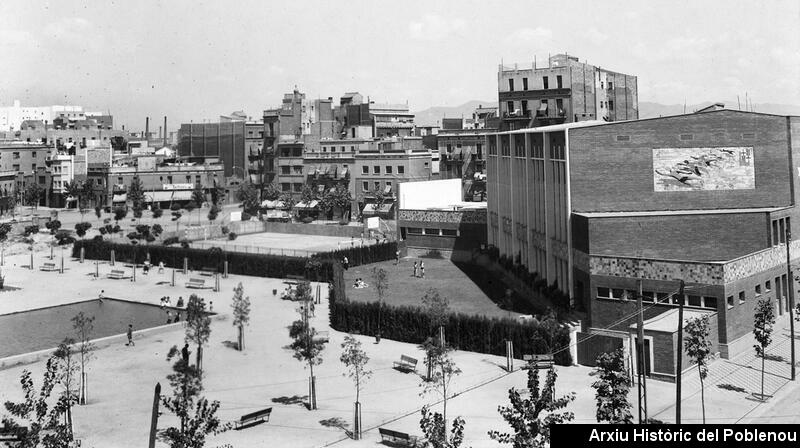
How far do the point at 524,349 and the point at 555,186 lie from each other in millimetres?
14252

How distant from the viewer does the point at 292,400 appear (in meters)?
33.8

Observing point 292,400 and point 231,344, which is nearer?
point 292,400

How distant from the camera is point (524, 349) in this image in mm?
39438

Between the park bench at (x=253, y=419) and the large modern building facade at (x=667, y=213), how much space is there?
1797 centimetres

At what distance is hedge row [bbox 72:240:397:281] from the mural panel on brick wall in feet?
89.9

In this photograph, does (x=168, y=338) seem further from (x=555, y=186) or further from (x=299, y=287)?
(x=555, y=186)

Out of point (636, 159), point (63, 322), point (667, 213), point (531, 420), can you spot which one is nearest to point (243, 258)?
point (63, 322)

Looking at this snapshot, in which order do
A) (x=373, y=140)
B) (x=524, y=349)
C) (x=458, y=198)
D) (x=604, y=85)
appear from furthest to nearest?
(x=373, y=140) → (x=604, y=85) → (x=458, y=198) → (x=524, y=349)

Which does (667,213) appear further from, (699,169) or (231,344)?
(231,344)

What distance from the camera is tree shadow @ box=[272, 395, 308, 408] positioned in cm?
3338

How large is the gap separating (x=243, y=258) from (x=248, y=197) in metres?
52.8

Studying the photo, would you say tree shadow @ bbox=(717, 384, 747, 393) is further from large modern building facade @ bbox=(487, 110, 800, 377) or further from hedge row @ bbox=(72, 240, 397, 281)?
hedge row @ bbox=(72, 240, 397, 281)

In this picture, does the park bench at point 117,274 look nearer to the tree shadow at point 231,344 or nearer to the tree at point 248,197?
the tree shadow at point 231,344

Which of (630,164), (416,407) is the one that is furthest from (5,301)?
(630,164)
